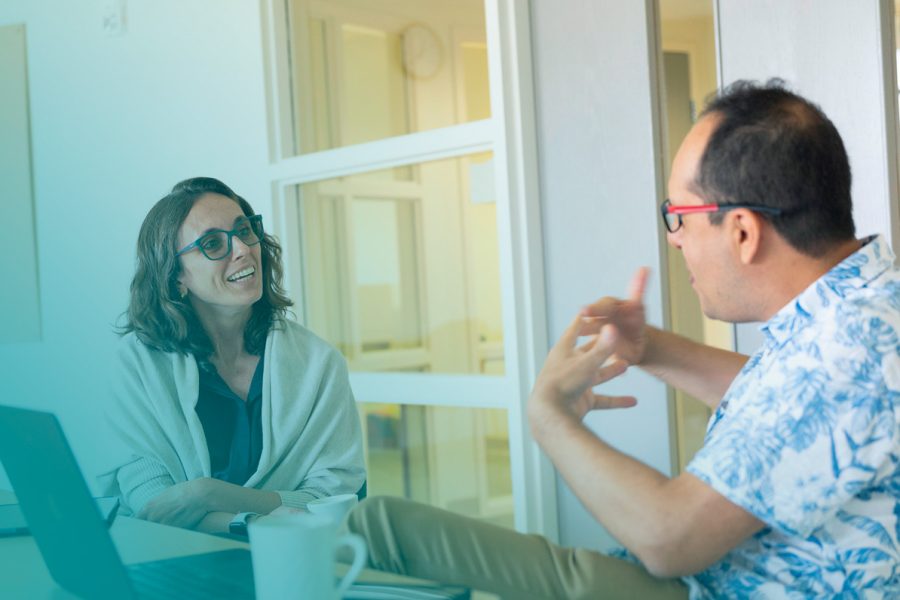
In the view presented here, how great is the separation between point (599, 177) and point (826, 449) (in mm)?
1255

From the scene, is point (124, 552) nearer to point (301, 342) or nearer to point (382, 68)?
point (301, 342)

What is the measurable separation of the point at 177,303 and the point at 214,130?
1.11m

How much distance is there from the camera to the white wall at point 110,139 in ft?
9.37

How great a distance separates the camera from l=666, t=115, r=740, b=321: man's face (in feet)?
3.90

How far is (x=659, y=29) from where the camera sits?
6.82 ft

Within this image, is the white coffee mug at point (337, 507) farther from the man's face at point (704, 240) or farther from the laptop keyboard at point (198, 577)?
the man's face at point (704, 240)

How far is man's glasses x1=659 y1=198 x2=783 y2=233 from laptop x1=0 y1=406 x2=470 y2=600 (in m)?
0.60

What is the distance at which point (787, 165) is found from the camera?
1.12 metres

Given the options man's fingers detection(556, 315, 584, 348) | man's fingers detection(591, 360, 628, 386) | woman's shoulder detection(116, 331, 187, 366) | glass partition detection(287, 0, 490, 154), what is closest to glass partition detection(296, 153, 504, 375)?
glass partition detection(287, 0, 490, 154)

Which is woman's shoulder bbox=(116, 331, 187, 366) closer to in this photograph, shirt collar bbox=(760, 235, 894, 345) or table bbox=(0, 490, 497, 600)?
table bbox=(0, 490, 497, 600)

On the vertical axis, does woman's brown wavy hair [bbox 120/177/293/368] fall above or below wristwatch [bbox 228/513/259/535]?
above

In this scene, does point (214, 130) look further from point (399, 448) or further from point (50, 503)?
point (50, 503)

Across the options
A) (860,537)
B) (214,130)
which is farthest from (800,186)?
(214,130)

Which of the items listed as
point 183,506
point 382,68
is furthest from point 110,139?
point 183,506
